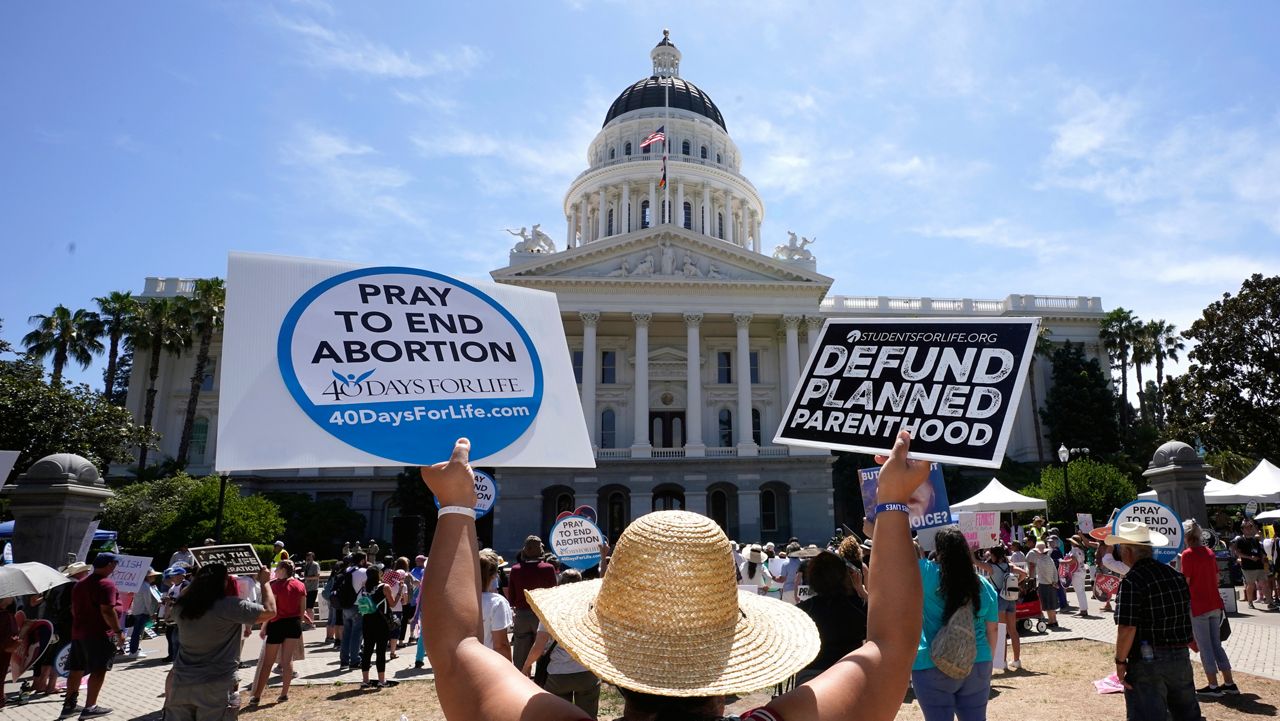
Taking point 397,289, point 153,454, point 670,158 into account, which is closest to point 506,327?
point 397,289

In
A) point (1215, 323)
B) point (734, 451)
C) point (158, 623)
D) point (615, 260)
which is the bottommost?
point (158, 623)

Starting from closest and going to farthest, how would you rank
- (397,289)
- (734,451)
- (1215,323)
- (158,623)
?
1. (397,289)
2. (158,623)
3. (1215,323)
4. (734,451)

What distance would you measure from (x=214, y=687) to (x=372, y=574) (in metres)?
5.92

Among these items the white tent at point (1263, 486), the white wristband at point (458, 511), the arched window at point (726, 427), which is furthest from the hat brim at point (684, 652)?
the arched window at point (726, 427)

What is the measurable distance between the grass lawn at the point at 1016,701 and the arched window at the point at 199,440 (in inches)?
1711

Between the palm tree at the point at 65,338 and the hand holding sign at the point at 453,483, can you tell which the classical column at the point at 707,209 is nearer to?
the palm tree at the point at 65,338

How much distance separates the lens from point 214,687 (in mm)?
6117

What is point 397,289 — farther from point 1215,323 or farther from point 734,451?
point 1215,323

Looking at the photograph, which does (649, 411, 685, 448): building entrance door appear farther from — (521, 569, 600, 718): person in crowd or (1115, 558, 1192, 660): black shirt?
(1115, 558, 1192, 660): black shirt

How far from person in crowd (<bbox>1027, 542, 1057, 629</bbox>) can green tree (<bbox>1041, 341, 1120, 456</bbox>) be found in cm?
3606

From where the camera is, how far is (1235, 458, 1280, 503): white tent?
22375mm

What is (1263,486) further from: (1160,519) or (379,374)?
(379,374)

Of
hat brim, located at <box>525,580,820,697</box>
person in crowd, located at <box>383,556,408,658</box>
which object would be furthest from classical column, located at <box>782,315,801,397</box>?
hat brim, located at <box>525,580,820,697</box>

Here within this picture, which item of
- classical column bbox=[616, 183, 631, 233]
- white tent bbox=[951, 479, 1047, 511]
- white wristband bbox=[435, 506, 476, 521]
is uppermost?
classical column bbox=[616, 183, 631, 233]
